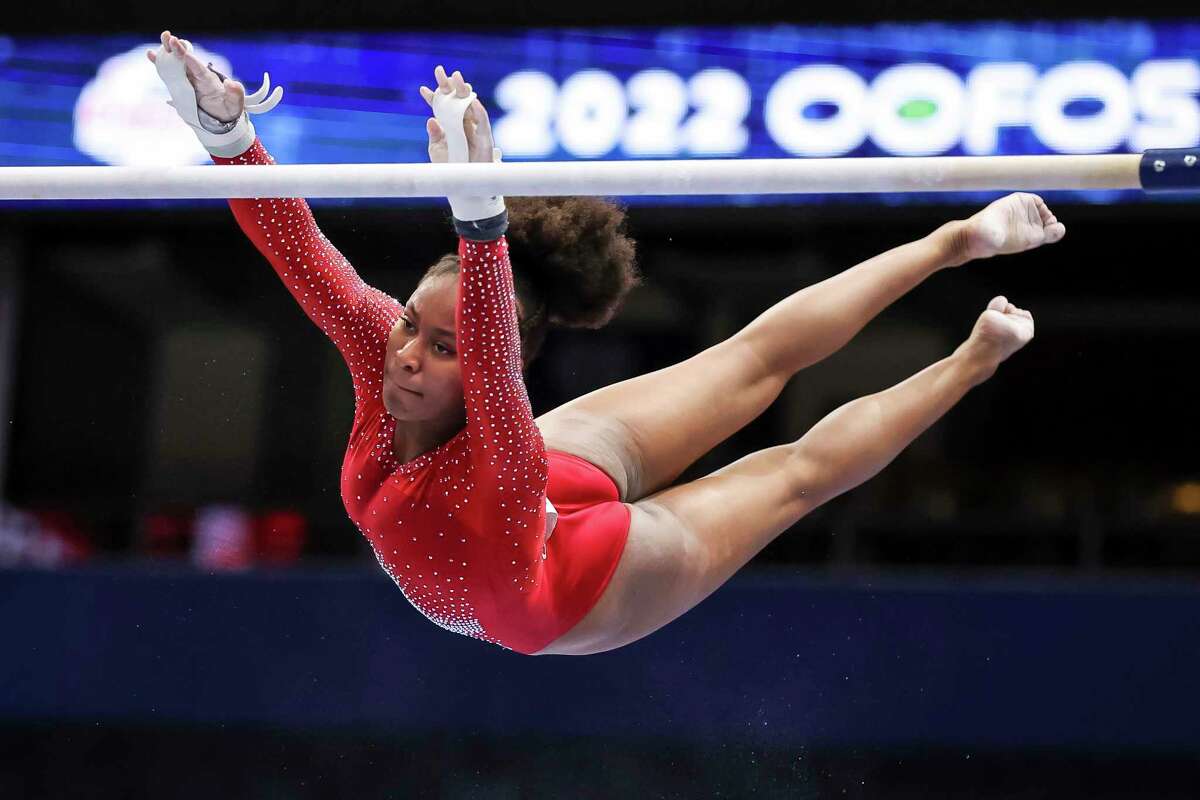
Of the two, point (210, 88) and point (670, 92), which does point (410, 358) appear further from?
point (670, 92)

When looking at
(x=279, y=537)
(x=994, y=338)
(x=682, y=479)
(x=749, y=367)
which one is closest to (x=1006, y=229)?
(x=994, y=338)

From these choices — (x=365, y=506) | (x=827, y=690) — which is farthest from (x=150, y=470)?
(x=365, y=506)

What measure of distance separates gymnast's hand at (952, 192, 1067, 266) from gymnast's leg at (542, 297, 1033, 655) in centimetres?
19

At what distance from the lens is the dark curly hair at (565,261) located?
1.92 m

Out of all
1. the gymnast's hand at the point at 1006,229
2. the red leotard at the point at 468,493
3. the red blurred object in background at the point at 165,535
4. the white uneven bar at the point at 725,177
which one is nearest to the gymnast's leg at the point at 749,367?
the gymnast's hand at the point at 1006,229

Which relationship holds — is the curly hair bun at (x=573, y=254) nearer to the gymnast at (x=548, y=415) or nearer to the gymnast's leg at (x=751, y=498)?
the gymnast at (x=548, y=415)

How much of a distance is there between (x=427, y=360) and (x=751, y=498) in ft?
2.14

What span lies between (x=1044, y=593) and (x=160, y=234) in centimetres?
435

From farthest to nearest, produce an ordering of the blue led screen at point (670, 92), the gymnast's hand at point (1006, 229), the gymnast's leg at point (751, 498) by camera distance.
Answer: the blue led screen at point (670, 92) → the gymnast's hand at point (1006, 229) → the gymnast's leg at point (751, 498)

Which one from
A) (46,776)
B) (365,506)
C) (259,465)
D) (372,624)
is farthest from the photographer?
(259,465)

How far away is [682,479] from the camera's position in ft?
14.9

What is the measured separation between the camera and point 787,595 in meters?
3.59

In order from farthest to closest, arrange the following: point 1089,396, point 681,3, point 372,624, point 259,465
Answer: point 259,465 → point 1089,396 → point 681,3 → point 372,624

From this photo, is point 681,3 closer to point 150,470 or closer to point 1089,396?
point 1089,396
